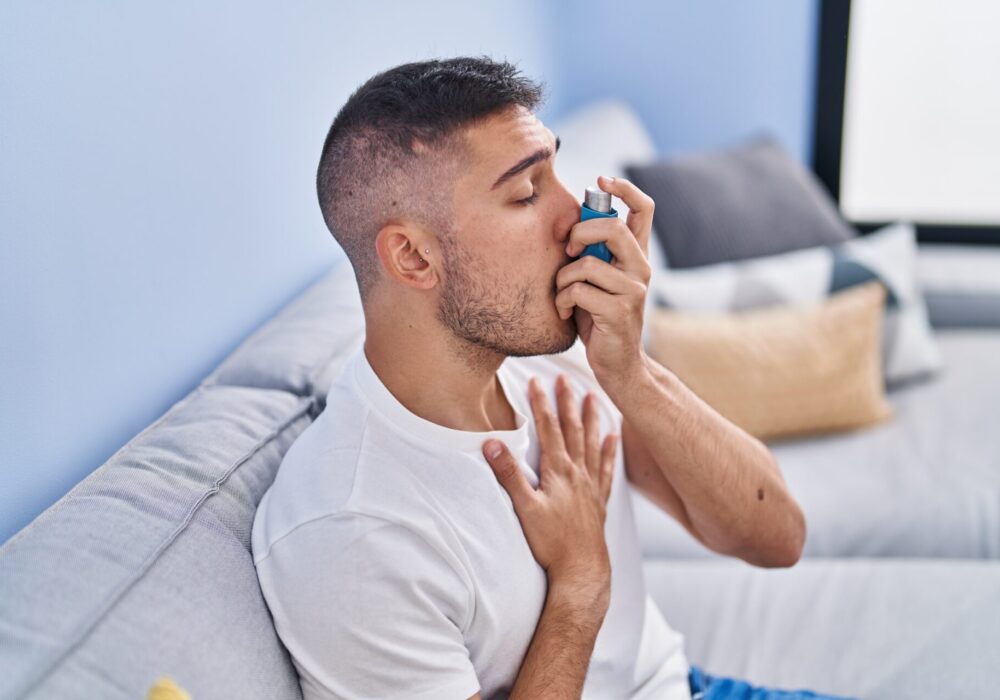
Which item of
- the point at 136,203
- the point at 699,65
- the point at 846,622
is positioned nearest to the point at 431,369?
the point at 136,203

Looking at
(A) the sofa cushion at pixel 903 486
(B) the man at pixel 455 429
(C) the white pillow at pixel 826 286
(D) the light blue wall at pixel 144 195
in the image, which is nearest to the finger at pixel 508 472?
(B) the man at pixel 455 429

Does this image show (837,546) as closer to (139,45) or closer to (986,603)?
(986,603)

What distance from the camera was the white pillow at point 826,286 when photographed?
84.7 inches

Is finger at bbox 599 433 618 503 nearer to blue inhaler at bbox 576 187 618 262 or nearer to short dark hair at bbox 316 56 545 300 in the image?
blue inhaler at bbox 576 187 618 262

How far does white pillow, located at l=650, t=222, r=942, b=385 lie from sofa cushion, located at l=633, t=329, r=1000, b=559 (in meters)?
0.10

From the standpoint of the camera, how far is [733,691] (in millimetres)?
1327

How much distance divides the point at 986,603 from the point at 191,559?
1.19 m

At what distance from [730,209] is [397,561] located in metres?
1.78

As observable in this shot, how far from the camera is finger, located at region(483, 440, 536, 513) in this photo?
3.59 ft

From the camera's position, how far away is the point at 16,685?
0.73m

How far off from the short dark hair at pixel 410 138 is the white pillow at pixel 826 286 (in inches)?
45.4

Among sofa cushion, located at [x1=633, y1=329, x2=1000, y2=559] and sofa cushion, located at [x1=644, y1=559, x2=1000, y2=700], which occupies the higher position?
sofa cushion, located at [x1=644, y1=559, x2=1000, y2=700]

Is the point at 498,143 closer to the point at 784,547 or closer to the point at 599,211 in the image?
the point at 599,211

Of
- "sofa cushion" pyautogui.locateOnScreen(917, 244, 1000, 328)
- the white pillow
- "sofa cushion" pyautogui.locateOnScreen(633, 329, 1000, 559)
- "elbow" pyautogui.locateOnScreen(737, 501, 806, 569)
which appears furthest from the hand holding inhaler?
"sofa cushion" pyautogui.locateOnScreen(917, 244, 1000, 328)
